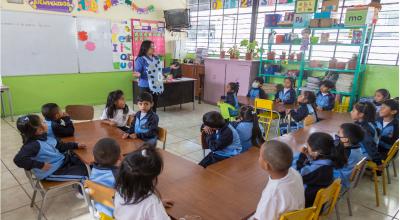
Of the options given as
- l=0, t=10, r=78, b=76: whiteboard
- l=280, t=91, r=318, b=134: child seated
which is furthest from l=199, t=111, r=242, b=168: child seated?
l=0, t=10, r=78, b=76: whiteboard

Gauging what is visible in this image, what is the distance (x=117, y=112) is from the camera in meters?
2.98

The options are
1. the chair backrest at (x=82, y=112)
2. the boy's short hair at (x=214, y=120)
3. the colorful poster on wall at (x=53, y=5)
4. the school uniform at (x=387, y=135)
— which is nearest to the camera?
the boy's short hair at (x=214, y=120)

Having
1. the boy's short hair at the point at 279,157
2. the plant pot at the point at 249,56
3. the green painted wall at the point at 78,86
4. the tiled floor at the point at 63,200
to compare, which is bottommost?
the tiled floor at the point at 63,200

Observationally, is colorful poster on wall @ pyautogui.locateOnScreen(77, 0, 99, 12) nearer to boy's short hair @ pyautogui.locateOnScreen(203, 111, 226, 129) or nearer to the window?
the window

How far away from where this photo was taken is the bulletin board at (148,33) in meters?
6.61

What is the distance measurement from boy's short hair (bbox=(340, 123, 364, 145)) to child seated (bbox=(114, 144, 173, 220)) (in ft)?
5.04

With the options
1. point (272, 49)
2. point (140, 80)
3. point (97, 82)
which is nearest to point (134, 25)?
point (97, 82)

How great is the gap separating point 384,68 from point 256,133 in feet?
11.7

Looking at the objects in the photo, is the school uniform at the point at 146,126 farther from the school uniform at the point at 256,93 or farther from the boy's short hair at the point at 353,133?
the school uniform at the point at 256,93

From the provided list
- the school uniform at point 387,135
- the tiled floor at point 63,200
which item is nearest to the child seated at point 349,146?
the tiled floor at point 63,200

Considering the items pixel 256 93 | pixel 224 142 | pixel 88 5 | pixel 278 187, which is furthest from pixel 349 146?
pixel 88 5

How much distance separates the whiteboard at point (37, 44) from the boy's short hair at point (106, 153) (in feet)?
15.3

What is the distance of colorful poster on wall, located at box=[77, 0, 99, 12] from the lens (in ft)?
18.5

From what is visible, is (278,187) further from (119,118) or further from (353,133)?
(119,118)
